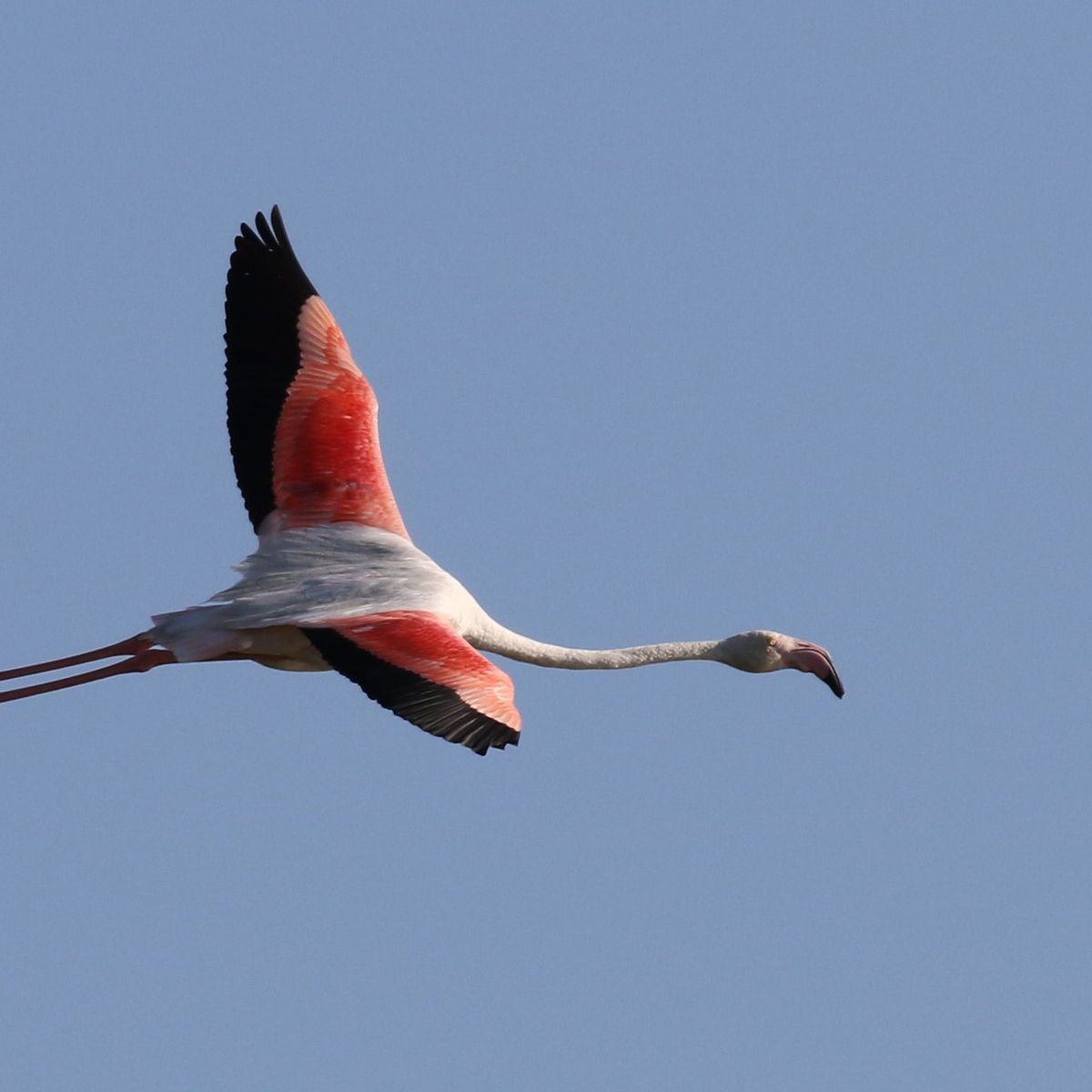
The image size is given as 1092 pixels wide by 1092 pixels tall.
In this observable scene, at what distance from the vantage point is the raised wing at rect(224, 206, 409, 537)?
19.4 m

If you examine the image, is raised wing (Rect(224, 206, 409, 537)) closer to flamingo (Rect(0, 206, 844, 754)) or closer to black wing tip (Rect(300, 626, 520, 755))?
flamingo (Rect(0, 206, 844, 754))

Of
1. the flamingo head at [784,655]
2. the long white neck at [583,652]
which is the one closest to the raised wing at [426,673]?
the long white neck at [583,652]

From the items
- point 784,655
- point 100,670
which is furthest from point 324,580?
point 784,655

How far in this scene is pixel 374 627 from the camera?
1705 cm

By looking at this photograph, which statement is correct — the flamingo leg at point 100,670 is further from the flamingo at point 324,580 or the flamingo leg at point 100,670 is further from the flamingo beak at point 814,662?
the flamingo beak at point 814,662

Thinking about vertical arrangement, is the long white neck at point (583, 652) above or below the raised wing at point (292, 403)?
below

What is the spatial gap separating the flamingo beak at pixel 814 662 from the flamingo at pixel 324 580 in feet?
0.04

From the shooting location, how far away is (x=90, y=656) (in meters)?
18.8

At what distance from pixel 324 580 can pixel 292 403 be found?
2.12m

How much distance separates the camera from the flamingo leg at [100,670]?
18.7 metres

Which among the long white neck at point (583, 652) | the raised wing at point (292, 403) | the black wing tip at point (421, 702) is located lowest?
the black wing tip at point (421, 702)

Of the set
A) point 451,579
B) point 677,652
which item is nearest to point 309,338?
point 451,579

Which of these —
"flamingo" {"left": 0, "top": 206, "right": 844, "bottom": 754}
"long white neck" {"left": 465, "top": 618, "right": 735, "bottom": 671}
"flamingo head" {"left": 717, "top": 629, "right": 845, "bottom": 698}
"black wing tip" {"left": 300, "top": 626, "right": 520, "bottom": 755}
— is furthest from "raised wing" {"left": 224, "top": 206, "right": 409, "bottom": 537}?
"flamingo head" {"left": 717, "top": 629, "right": 845, "bottom": 698}

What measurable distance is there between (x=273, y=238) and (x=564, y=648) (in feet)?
14.2
